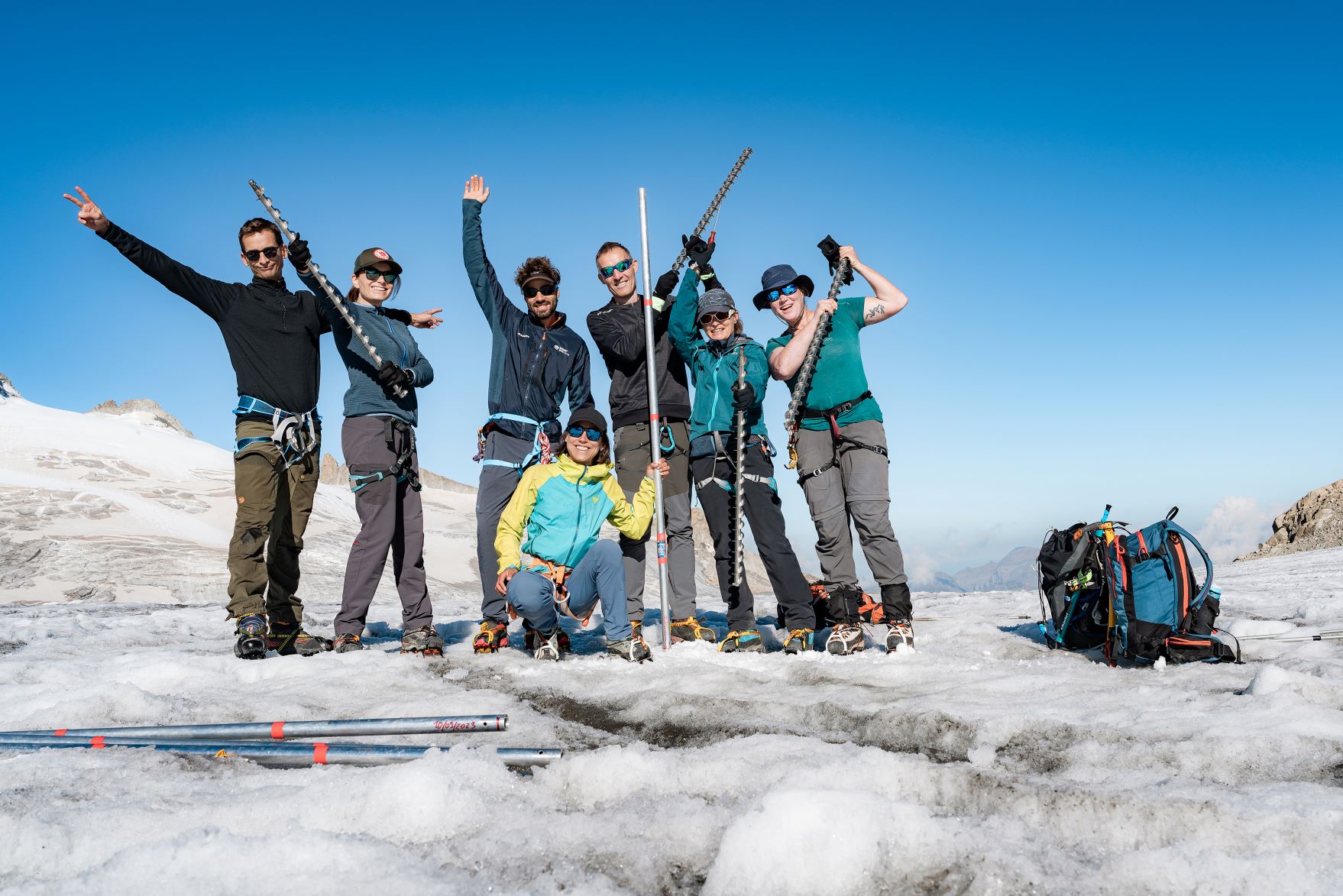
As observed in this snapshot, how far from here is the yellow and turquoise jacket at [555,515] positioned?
555 cm

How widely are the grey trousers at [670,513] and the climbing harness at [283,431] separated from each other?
8.05ft

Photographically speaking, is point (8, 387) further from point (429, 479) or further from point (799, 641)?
point (799, 641)

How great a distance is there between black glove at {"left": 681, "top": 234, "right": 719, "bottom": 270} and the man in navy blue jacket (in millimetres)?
1233

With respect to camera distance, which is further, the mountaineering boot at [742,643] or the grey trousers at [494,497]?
the grey trousers at [494,497]

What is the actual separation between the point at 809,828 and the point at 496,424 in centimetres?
483

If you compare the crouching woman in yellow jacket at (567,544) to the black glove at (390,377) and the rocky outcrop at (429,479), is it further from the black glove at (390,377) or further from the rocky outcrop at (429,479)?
the rocky outcrop at (429,479)

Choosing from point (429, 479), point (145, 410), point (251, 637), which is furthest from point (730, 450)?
point (145, 410)

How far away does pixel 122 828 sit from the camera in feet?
6.91

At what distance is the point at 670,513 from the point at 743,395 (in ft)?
3.99

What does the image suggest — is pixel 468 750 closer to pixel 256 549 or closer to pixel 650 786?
pixel 650 786

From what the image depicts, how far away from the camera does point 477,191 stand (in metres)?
6.30

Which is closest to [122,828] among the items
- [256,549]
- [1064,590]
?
[256,549]

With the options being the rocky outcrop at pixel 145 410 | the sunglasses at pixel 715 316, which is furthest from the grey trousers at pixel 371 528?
the rocky outcrop at pixel 145 410

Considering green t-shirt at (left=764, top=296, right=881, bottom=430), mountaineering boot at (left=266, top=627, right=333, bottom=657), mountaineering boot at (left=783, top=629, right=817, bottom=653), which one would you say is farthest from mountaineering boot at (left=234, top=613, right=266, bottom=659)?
green t-shirt at (left=764, top=296, right=881, bottom=430)
